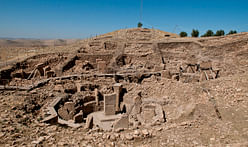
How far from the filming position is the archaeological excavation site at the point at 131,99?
505 centimetres

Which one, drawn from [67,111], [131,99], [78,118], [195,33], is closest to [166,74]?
[131,99]

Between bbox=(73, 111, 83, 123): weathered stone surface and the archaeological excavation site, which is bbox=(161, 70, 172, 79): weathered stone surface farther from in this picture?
bbox=(73, 111, 83, 123): weathered stone surface

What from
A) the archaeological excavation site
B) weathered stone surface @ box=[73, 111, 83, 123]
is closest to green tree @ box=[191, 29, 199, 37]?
the archaeological excavation site

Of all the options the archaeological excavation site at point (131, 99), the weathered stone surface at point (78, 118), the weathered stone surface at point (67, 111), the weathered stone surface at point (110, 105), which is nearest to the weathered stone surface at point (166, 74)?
the archaeological excavation site at point (131, 99)

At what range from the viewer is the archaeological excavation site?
5051 millimetres

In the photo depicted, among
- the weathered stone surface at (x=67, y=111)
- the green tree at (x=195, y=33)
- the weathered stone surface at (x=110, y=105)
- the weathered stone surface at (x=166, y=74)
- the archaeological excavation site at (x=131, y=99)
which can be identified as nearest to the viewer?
the archaeological excavation site at (x=131, y=99)

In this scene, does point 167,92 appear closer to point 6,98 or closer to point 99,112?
point 99,112

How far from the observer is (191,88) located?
31.4ft

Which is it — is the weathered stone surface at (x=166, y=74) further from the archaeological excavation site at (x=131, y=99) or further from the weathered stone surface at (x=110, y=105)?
the weathered stone surface at (x=110, y=105)

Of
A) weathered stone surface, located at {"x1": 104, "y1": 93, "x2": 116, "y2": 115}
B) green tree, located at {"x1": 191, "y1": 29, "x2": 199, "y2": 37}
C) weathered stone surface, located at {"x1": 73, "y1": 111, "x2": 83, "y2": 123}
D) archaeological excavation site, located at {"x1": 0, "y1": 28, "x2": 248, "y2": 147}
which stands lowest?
weathered stone surface, located at {"x1": 73, "y1": 111, "x2": 83, "y2": 123}

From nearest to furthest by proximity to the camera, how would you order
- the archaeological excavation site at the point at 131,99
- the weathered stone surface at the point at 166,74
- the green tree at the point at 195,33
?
the archaeological excavation site at the point at 131,99 → the weathered stone surface at the point at 166,74 → the green tree at the point at 195,33

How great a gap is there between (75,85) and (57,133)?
7.10 meters

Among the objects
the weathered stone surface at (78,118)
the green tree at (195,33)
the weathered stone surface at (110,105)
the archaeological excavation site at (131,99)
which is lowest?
the weathered stone surface at (78,118)

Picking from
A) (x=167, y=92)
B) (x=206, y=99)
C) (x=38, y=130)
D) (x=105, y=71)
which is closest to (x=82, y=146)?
(x=38, y=130)
